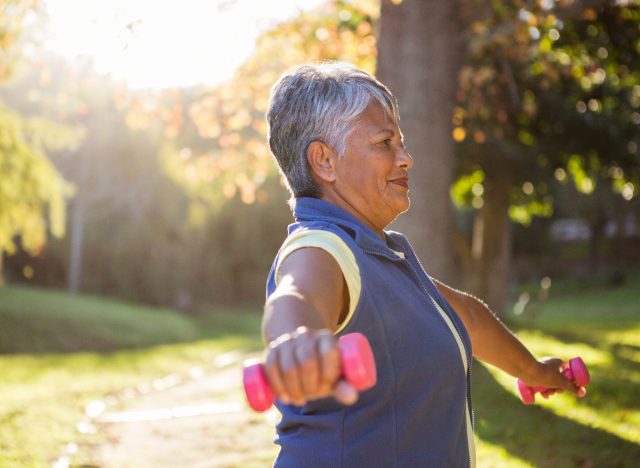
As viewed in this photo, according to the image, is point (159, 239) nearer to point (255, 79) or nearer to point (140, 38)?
point (255, 79)

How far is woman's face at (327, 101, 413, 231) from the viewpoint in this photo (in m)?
2.54

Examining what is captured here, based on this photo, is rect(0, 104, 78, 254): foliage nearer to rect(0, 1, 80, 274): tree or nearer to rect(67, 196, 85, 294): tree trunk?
rect(0, 1, 80, 274): tree

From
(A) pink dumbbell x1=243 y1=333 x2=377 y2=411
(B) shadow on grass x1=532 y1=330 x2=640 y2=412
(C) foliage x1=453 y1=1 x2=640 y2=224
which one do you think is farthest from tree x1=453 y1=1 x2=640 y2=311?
(A) pink dumbbell x1=243 y1=333 x2=377 y2=411

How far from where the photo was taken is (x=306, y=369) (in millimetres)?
1569

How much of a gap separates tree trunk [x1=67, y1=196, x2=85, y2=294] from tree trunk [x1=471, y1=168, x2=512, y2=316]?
19770 mm

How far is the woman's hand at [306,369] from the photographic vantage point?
157 cm

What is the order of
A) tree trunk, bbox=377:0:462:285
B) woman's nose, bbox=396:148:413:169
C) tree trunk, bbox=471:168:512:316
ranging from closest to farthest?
woman's nose, bbox=396:148:413:169
tree trunk, bbox=377:0:462:285
tree trunk, bbox=471:168:512:316

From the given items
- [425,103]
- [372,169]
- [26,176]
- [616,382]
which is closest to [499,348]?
[372,169]

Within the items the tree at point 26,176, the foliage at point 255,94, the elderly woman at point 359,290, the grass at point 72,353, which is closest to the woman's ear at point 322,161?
the elderly woman at point 359,290

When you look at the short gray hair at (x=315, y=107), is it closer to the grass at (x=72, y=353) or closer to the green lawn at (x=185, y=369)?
the green lawn at (x=185, y=369)

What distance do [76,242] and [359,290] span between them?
1345 inches

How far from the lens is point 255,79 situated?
12.6 metres

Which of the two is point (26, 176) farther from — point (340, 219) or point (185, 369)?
point (340, 219)

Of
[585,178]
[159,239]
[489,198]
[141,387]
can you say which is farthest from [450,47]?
[159,239]
